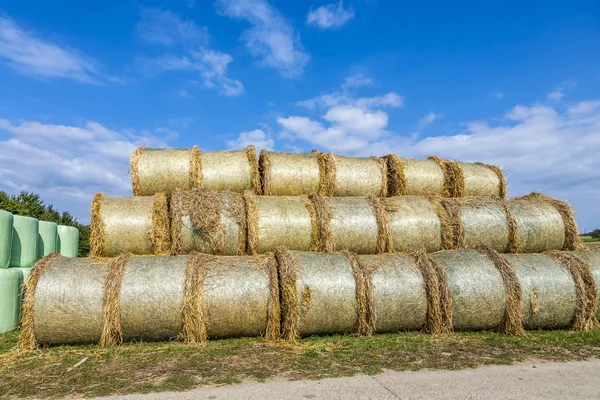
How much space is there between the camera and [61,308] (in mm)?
5980

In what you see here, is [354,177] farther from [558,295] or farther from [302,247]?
[558,295]

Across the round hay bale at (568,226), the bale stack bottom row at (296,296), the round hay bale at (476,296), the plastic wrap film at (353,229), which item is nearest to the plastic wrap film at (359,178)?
the plastic wrap film at (353,229)

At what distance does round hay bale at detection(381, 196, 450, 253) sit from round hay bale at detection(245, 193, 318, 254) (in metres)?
1.48

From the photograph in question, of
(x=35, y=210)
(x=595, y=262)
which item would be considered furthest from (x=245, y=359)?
(x=35, y=210)

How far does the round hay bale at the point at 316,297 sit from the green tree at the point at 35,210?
10.8m

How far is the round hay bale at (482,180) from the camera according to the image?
9305mm

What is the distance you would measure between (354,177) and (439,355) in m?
4.09

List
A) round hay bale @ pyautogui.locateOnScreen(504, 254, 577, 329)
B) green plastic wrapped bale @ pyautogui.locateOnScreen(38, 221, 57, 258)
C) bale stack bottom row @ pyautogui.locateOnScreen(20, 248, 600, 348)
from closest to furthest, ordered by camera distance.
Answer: bale stack bottom row @ pyautogui.locateOnScreen(20, 248, 600, 348), round hay bale @ pyautogui.locateOnScreen(504, 254, 577, 329), green plastic wrapped bale @ pyautogui.locateOnScreen(38, 221, 57, 258)

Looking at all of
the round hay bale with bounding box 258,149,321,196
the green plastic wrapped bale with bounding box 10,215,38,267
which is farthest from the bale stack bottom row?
the round hay bale with bounding box 258,149,321,196

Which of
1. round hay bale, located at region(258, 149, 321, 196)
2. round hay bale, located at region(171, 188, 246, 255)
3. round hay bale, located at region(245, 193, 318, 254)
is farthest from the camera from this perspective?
round hay bale, located at region(258, 149, 321, 196)

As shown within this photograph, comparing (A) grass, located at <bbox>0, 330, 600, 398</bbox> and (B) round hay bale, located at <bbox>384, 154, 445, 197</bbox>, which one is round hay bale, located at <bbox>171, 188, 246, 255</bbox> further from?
(B) round hay bale, located at <bbox>384, 154, 445, 197</bbox>

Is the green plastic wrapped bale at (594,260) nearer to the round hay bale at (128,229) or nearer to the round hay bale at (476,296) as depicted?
the round hay bale at (476,296)

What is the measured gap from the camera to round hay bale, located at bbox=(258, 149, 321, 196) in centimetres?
852

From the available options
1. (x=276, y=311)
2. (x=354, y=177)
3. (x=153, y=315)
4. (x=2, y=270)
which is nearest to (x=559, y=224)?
(x=354, y=177)
